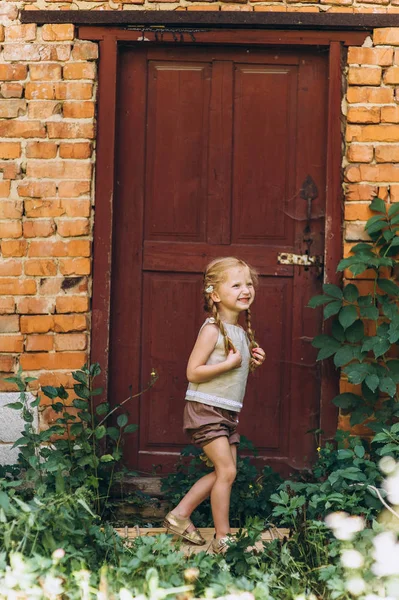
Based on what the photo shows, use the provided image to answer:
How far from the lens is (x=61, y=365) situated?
4.44 metres

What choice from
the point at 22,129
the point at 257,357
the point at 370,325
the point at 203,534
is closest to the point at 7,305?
the point at 22,129

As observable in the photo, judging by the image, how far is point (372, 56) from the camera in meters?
4.40

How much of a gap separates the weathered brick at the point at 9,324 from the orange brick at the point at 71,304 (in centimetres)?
24

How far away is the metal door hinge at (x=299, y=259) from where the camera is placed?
14.9ft

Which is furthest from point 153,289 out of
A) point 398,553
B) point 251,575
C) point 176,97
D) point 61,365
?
point 398,553

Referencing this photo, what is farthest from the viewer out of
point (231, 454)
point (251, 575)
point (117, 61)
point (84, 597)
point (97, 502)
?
point (117, 61)

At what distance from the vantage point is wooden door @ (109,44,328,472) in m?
4.57

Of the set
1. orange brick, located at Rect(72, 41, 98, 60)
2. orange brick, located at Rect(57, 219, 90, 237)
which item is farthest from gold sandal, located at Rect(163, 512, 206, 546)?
orange brick, located at Rect(72, 41, 98, 60)

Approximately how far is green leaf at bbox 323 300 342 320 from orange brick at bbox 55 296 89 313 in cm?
127

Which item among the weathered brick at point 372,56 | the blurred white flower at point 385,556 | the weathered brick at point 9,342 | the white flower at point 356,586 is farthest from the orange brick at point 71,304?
the white flower at point 356,586

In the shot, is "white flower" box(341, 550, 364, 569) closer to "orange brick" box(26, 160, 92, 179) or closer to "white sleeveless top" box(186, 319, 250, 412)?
"white sleeveless top" box(186, 319, 250, 412)

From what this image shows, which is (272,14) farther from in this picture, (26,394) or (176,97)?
(26,394)

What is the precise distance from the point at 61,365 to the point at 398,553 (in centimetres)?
220

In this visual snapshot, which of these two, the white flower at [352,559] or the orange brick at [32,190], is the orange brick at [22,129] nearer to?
the orange brick at [32,190]
